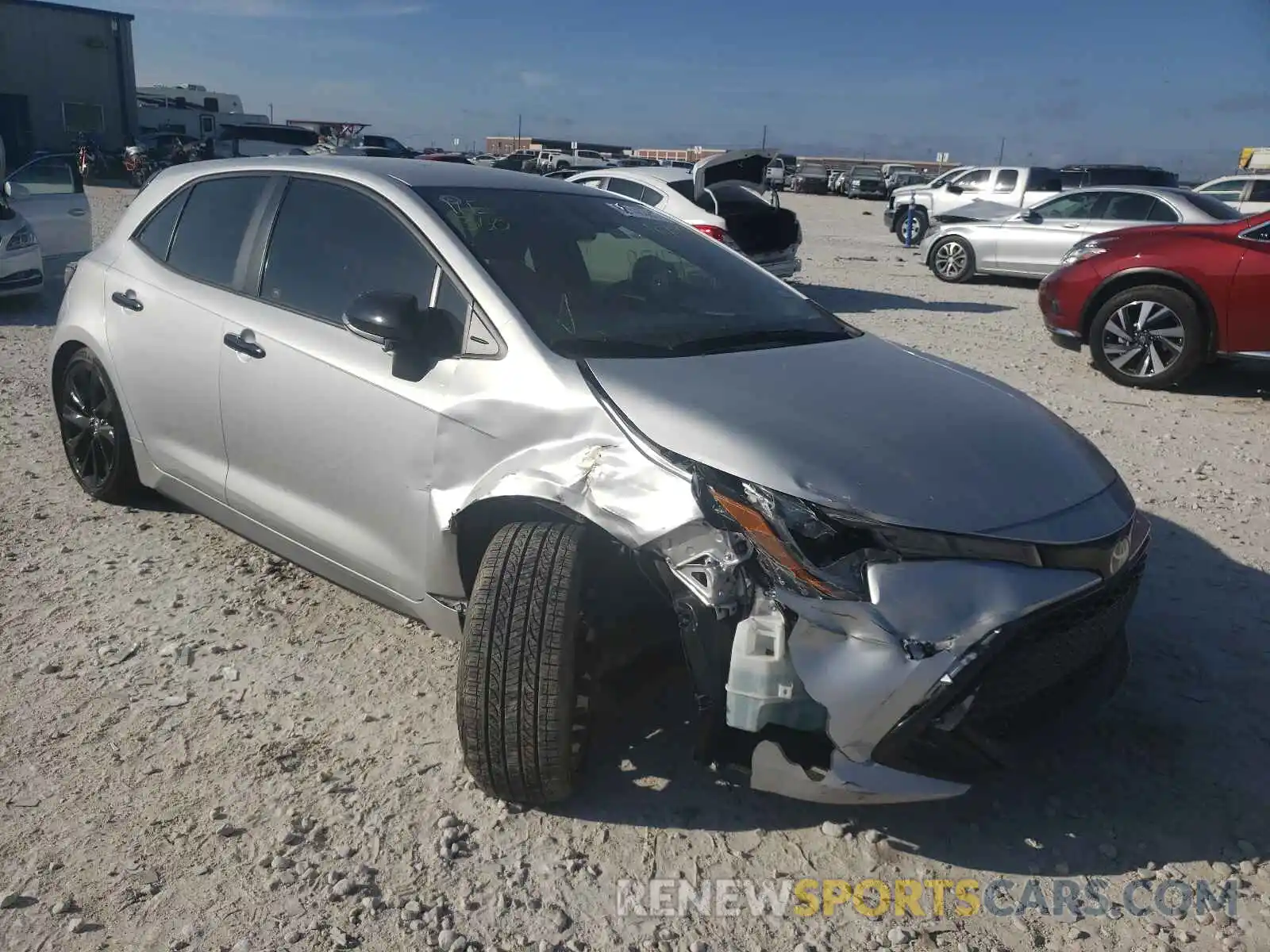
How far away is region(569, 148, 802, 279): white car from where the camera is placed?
1090 centimetres

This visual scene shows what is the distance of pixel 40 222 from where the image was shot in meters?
10.7

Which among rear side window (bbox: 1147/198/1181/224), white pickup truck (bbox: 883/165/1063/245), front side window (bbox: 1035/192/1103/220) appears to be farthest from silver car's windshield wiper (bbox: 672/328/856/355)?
white pickup truck (bbox: 883/165/1063/245)

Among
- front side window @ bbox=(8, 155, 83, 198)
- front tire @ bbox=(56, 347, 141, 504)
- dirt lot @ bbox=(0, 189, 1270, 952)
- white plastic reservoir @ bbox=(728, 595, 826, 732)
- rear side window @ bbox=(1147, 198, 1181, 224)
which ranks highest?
rear side window @ bbox=(1147, 198, 1181, 224)

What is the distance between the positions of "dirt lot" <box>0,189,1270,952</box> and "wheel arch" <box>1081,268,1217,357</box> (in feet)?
12.7

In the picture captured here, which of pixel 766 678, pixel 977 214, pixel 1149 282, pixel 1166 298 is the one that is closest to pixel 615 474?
pixel 766 678

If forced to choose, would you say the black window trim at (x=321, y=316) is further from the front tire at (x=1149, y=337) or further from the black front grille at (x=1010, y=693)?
the front tire at (x=1149, y=337)

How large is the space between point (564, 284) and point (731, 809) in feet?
5.49

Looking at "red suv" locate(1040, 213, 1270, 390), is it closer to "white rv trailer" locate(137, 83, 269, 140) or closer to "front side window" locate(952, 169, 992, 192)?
"front side window" locate(952, 169, 992, 192)

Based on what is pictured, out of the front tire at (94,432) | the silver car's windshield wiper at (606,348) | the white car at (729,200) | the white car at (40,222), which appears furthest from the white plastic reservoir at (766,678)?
the white car at (40,222)

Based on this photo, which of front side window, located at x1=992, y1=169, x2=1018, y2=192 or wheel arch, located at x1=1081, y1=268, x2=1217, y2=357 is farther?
front side window, located at x1=992, y1=169, x2=1018, y2=192

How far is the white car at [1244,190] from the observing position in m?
20.1

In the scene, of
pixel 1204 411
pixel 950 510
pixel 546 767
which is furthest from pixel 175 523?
pixel 1204 411

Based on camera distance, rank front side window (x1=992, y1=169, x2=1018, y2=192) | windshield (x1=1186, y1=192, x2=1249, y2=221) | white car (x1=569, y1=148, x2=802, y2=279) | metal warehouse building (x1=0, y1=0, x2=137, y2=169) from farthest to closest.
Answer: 1. metal warehouse building (x1=0, y1=0, x2=137, y2=169)
2. front side window (x1=992, y1=169, x2=1018, y2=192)
3. windshield (x1=1186, y1=192, x2=1249, y2=221)
4. white car (x1=569, y1=148, x2=802, y2=279)

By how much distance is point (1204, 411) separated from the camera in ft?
23.5
